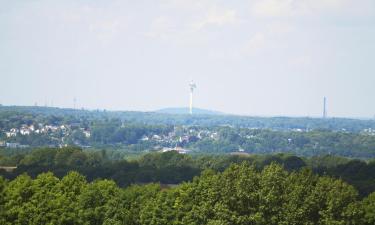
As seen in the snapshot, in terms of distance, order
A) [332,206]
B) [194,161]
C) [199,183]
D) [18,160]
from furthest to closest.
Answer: [194,161]
[18,160]
[199,183]
[332,206]

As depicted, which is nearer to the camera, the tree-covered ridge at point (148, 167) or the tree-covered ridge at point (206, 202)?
the tree-covered ridge at point (206, 202)

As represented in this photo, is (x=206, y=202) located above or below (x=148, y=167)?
above

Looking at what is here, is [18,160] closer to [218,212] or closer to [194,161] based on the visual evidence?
[194,161]

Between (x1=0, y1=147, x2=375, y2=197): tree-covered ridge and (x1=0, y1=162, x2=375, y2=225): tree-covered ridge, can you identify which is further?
(x1=0, y1=147, x2=375, y2=197): tree-covered ridge

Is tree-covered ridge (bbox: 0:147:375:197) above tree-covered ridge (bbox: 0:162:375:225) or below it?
below

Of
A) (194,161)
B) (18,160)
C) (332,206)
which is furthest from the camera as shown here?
(194,161)

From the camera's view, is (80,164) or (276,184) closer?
(276,184)

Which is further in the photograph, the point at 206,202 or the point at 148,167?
the point at 148,167

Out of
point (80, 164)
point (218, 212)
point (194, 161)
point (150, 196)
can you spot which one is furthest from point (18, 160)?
point (218, 212)
